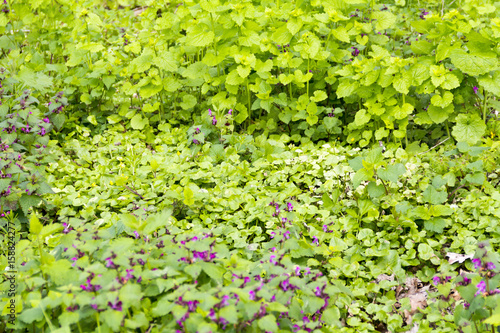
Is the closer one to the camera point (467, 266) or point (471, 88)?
point (467, 266)

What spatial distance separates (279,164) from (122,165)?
1319 millimetres

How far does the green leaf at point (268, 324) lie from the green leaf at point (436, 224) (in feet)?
5.15

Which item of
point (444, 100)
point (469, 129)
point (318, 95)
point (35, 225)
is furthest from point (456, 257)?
point (35, 225)

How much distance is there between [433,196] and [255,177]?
1353mm

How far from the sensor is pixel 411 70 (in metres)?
3.86

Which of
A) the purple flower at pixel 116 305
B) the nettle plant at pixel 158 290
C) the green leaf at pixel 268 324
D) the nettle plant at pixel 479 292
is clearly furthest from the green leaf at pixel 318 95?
the purple flower at pixel 116 305

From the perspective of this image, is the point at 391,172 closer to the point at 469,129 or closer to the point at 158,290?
the point at 469,129

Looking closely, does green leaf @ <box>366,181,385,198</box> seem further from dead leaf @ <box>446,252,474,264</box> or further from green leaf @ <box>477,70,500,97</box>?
green leaf @ <box>477,70,500,97</box>

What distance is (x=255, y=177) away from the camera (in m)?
3.82

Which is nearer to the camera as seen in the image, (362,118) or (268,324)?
(268,324)

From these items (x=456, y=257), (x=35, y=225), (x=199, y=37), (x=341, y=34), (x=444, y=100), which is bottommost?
(x=456, y=257)

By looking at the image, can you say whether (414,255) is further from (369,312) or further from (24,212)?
(24,212)

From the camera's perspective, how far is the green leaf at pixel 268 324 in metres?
1.88

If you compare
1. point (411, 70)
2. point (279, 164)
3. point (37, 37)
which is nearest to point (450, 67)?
point (411, 70)
